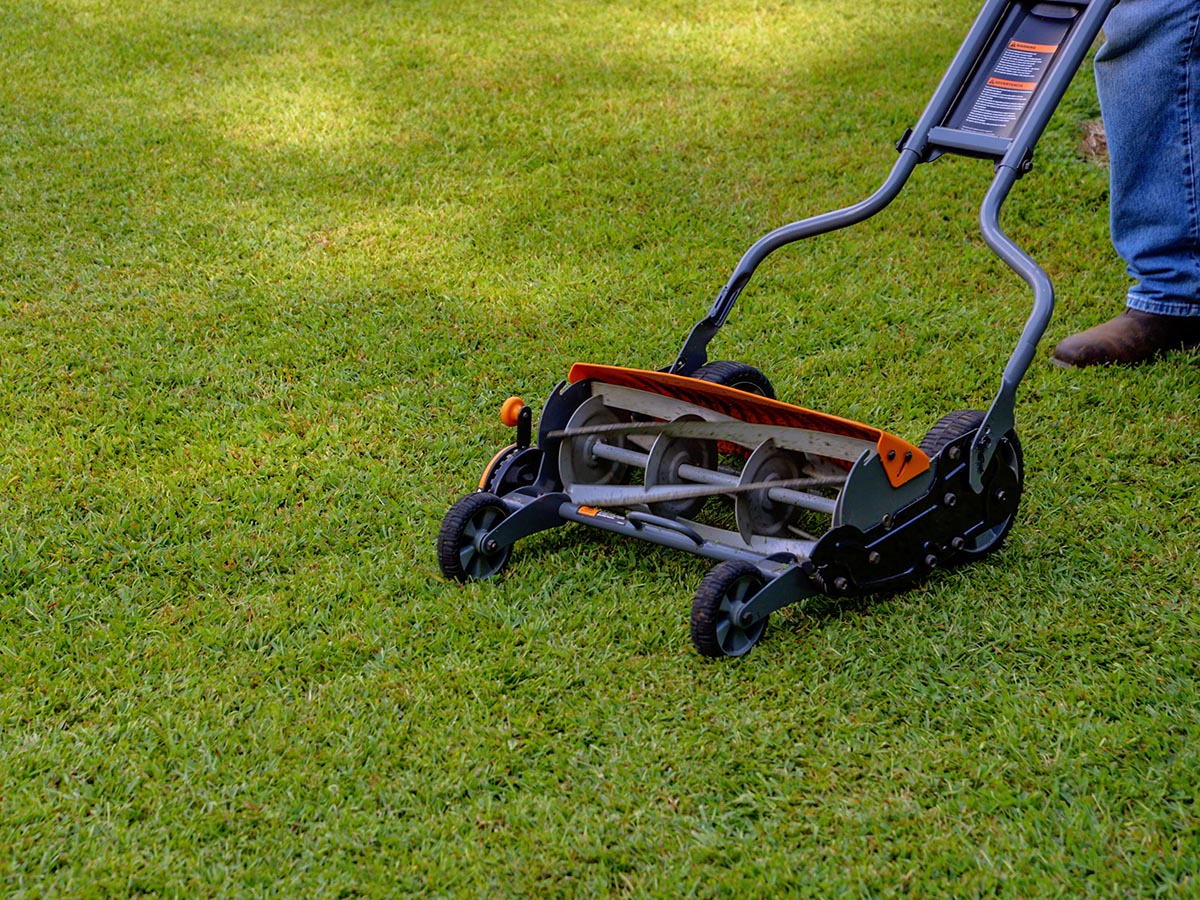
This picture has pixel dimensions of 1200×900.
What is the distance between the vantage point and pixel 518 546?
2836mm

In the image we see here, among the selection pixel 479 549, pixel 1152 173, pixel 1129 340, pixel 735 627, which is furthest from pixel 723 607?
pixel 1152 173

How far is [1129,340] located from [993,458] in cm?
122

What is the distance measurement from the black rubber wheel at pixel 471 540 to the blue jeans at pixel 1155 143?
199cm

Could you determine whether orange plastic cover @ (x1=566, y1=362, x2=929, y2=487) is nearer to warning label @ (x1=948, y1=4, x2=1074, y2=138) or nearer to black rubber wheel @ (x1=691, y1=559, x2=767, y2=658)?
black rubber wheel @ (x1=691, y1=559, x2=767, y2=658)

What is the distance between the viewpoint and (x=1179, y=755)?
7.15 ft

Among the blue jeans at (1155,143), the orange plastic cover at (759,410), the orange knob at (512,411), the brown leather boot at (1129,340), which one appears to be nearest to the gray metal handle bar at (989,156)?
the orange plastic cover at (759,410)

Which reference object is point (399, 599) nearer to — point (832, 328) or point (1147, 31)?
point (832, 328)

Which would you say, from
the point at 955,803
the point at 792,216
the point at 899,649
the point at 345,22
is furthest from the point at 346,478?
the point at 345,22

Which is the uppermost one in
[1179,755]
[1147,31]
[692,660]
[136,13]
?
[1147,31]

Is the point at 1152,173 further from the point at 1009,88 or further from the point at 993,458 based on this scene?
the point at 993,458

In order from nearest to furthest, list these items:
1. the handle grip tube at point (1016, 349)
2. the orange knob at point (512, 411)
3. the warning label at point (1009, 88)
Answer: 1. the handle grip tube at point (1016, 349)
2. the orange knob at point (512, 411)
3. the warning label at point (1009, 88)

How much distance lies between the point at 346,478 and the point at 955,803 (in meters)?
1.61

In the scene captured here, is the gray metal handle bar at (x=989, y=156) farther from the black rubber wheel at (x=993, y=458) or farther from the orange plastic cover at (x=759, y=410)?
the orange plastic cover at (x=759, y=410)

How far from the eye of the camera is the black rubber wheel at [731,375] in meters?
2.96
